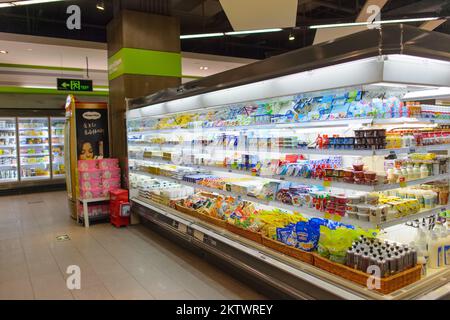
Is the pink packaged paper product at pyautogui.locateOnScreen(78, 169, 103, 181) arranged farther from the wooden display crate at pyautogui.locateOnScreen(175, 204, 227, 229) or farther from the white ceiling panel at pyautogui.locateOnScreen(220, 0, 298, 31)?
the white ceiling panel at pyautogui.locateOnScreen(220, 0, 298, 31)

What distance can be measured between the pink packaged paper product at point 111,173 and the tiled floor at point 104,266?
910mm

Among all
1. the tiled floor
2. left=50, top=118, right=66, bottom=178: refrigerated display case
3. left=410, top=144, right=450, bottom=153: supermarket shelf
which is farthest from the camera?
left=50, top=118, right=66, bottom=178: refrigerated display case

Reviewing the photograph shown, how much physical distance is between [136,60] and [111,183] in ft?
7.80

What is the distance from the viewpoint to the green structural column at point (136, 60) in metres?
6.58

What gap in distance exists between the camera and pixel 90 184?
21.2ft

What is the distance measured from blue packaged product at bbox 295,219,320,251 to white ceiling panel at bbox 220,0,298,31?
3.84 meters

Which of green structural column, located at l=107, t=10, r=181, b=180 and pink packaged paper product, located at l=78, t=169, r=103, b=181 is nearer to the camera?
pink packaged paper product, located at l=78, t=169, r=103, b=181

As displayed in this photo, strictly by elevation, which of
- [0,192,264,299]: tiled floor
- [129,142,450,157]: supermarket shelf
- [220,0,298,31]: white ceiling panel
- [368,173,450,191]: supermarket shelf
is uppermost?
[220,0,298,31]: white ceiling panel

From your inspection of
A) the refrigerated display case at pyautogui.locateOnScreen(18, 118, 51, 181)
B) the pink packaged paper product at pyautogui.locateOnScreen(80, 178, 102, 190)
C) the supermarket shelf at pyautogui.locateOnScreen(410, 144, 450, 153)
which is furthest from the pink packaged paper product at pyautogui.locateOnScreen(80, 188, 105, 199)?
the refrigerated display case at pyautogui.locateOnScreen(18, 118, 51, 181)

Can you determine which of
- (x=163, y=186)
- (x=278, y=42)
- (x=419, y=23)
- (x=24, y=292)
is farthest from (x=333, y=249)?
(x=278, y=42)

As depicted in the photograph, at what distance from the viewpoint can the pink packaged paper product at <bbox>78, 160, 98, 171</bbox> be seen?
21.2 feet

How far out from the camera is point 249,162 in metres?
4.00

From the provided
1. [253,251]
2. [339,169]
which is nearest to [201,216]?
[253,251]

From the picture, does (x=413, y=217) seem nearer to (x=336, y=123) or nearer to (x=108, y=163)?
(x=336, y=123)
